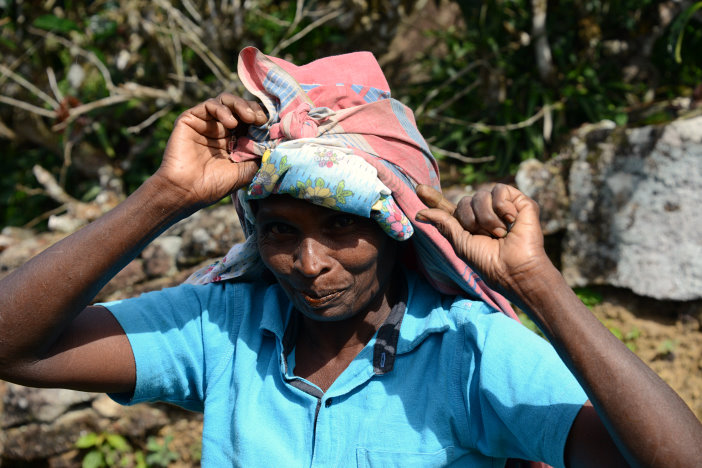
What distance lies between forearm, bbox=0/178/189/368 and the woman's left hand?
2.71 ft

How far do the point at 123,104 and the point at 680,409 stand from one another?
5258 mm

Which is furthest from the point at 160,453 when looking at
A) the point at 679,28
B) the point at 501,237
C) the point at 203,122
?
the point at 679,28

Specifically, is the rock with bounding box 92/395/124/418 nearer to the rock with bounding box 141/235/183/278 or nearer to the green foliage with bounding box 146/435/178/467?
the green foliage with bounding box 146/435/178/467

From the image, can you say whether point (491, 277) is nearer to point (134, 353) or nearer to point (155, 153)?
point (134, 353)

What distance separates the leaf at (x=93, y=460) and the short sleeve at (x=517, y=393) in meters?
3.05

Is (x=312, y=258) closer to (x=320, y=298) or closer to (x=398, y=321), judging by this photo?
(x=320, y=298)

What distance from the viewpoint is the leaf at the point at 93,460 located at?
12.8 ft

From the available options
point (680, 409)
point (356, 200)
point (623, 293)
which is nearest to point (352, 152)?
point (356, 200)

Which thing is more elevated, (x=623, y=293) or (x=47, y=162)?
(x=47, y=162)

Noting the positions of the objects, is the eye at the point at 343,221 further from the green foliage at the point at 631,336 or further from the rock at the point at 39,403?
the rock at the point at 39,403

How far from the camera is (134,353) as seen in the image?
187 cm

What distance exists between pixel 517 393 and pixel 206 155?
1.09 meters

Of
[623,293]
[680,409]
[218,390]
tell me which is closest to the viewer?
[680,409]

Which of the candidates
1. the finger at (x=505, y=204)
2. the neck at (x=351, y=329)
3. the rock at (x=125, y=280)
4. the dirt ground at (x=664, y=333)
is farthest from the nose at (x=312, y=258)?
the rock at (x=125, y=280)
